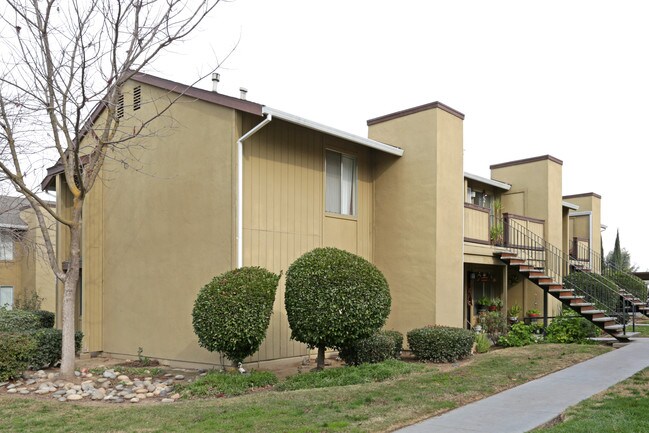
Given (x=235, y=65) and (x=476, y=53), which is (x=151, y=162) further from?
(x=476, y=53)

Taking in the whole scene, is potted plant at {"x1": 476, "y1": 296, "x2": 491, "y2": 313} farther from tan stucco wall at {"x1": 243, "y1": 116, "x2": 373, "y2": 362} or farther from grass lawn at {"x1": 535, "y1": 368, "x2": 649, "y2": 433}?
grass lawn at {"x1": 535, "y1": 368, "x2": 649, "y2": 433}

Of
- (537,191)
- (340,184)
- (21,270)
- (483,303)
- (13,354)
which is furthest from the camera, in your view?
(21,270)

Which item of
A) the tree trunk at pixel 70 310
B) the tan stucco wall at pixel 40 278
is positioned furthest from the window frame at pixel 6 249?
Result: the tree trunk at pixel 70 310

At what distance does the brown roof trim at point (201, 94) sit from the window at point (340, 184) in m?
2.88

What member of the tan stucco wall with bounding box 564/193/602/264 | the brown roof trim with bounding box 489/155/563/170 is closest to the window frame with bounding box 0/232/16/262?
the brown roof trim with bounding box 489/155/563/170

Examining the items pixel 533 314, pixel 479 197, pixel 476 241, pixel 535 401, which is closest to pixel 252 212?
pixel 535 401

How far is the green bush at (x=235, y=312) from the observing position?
356 inches

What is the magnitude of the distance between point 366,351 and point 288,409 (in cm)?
390

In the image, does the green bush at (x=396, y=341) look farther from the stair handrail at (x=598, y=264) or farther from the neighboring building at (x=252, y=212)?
the stair handrail at (x=598, y=264)

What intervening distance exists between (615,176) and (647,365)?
52.5ft

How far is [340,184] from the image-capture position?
44.0 feet

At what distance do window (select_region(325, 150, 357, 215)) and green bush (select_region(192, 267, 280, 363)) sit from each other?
4104 mm

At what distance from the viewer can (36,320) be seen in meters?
14.6

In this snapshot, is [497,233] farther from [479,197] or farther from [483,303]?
[479,197]
